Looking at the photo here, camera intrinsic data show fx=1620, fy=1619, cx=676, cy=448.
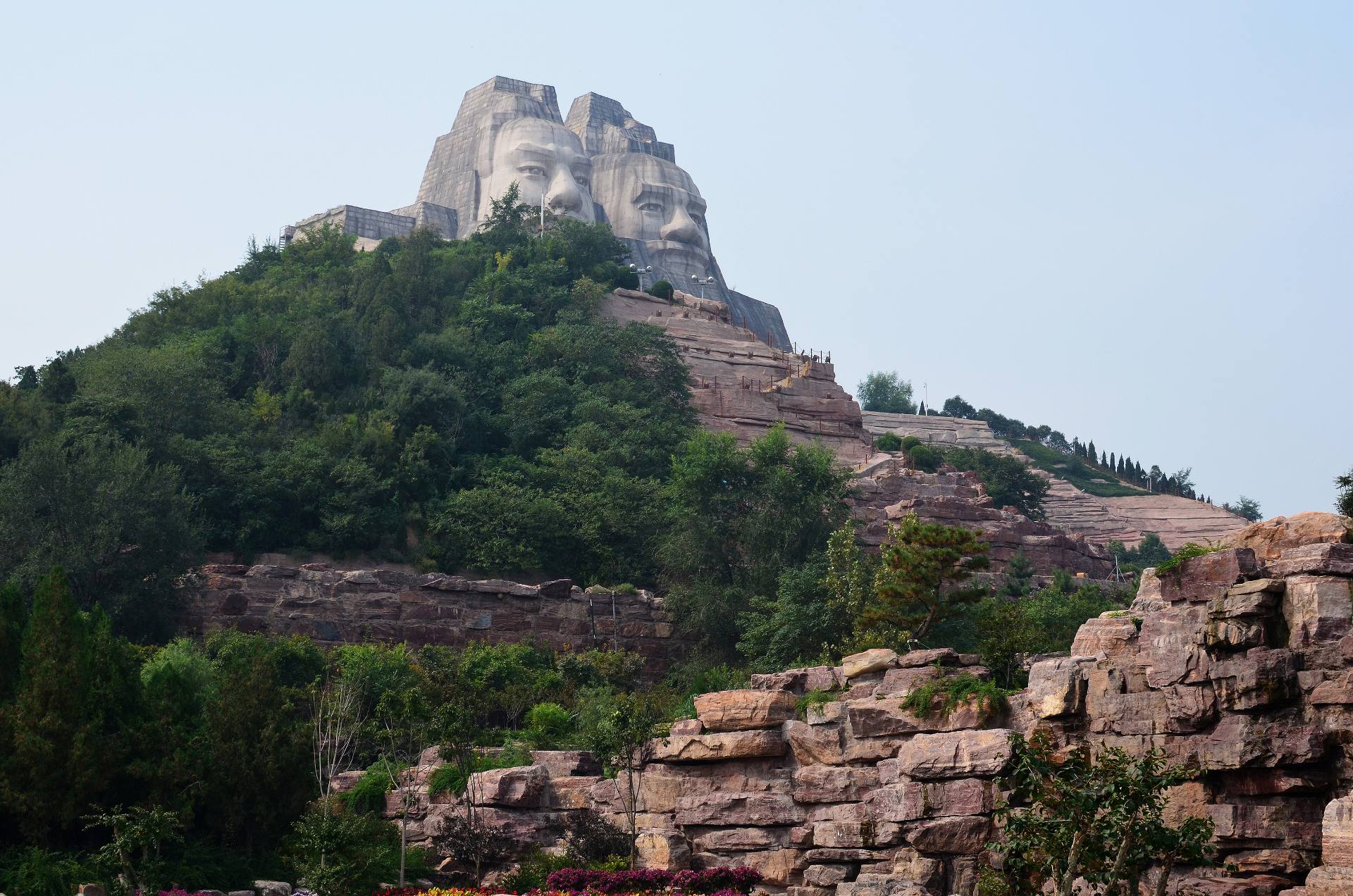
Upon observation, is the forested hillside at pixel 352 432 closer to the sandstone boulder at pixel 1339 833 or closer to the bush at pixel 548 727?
the bush at pixel 548 727

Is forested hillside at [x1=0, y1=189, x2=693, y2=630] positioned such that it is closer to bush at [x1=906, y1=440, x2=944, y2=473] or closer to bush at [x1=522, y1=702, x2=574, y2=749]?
bush at [x1=522, y1=702, x2=574, y2=749]

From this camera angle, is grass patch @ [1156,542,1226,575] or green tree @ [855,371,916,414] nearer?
grass patch @ [1156,542,1226,575]

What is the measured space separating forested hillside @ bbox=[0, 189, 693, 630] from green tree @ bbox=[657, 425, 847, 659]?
6.78 feet

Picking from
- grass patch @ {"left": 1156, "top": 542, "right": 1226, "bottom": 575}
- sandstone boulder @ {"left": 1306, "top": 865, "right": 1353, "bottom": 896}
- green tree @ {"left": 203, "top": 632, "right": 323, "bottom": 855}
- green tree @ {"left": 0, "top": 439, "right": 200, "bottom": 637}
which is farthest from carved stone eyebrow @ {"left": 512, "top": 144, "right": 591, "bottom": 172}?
sandstone boulder @ {"left": 1306, "top": 865, "right": 1353, "bottom": 896}

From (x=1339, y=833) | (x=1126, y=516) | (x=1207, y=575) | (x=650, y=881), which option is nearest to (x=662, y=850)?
(x=650, y=881)

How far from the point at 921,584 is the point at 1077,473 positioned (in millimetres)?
45455

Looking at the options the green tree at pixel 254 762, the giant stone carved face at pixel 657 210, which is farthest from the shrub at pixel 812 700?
the giant stone carved face at pixel 657 210

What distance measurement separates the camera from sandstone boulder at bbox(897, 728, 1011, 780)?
20.7 m

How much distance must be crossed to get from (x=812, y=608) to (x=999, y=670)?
8307mm

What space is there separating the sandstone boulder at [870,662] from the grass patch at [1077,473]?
141 ft

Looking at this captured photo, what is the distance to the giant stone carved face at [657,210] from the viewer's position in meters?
73.9

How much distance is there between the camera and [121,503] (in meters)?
32.2

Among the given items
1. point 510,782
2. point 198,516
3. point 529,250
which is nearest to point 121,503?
point 198,516

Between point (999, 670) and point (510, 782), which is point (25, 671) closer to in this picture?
point (510, 782)
